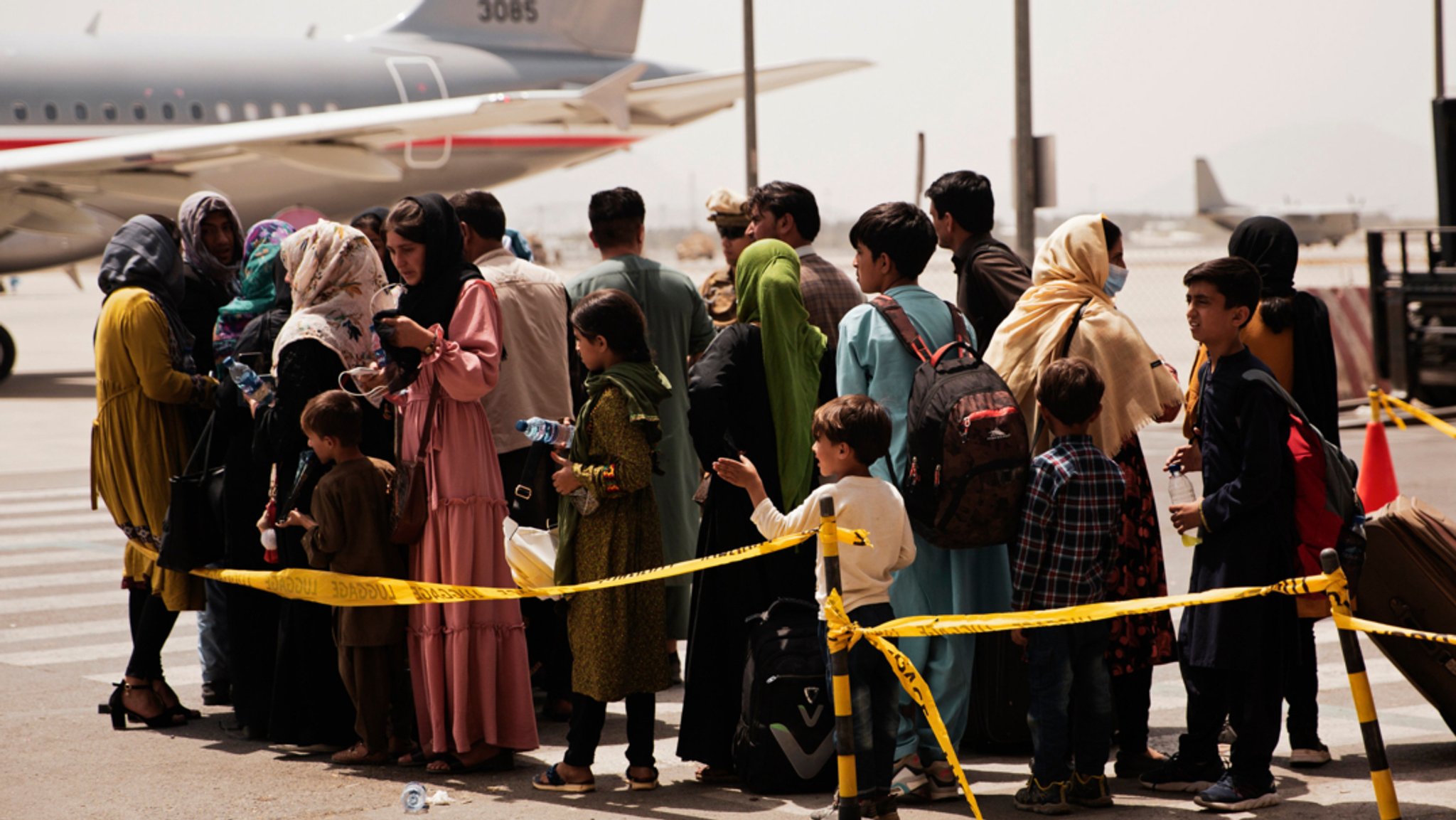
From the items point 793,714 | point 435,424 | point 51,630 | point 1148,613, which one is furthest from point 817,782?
point 51,630

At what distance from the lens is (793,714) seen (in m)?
5.16

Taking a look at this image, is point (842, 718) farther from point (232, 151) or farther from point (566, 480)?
point (232, 151)

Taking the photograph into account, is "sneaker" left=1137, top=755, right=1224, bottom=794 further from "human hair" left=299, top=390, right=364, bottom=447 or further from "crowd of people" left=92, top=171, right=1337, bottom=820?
"human hair" left=299, top=390, right=364, bottom=447

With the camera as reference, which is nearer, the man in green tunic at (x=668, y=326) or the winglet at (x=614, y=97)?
the man in green tunic at (x=668, y=326)

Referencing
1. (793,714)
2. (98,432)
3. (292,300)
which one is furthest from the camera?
(98,432)

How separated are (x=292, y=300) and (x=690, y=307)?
1856 mm

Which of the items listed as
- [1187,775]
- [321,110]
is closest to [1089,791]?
[1187,775]

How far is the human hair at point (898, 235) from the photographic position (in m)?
5.35

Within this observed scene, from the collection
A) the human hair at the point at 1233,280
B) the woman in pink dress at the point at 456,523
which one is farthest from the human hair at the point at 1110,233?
the woman in pink dress at the point at 456,523

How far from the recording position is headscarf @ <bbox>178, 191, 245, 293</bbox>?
664cm

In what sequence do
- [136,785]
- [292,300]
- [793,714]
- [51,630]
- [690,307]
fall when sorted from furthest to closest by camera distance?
1. [51,630]
2. [690,307]
3. [292,300]
4. [136,785]
5. [793,714]

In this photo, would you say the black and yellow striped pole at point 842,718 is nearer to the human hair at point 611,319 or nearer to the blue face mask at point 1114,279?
the human hair at point 611,319

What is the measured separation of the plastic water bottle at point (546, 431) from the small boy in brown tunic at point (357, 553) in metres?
0.75

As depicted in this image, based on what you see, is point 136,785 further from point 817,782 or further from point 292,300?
point 817,782
